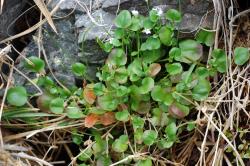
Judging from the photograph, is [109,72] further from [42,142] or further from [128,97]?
[42,142]

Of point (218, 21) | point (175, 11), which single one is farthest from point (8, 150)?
point (218, 21)

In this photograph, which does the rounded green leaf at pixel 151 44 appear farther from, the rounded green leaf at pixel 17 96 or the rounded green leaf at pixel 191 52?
the rounded green leaf at pixel 17 96

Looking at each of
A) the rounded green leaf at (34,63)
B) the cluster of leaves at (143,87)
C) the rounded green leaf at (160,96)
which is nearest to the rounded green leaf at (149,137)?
the cluster of leaves at (143,87)

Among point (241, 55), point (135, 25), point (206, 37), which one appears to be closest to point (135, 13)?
point (135, 25)

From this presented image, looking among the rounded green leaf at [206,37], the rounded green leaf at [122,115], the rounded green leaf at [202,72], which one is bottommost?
the rounded green leaf at [122,115]

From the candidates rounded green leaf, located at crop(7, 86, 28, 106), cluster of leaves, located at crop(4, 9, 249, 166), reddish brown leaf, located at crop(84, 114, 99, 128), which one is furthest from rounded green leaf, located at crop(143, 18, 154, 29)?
rounded green leaf, located at crop(7, 86, 28, 106)

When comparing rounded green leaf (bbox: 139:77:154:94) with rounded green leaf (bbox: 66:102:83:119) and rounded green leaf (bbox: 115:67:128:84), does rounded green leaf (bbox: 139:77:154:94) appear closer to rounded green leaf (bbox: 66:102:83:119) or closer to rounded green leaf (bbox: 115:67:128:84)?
rounded green leaf (bbox: 115:67:128:84)

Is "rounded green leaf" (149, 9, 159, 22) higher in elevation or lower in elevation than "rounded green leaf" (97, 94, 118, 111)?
higher
